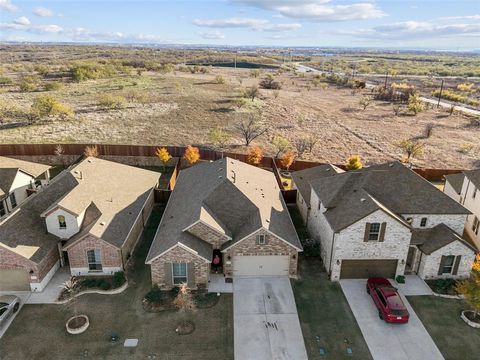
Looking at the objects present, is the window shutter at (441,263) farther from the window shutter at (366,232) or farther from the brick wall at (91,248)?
the brick wall at (91,248)

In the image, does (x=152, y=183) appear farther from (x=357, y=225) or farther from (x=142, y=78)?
(x=142, y=78)

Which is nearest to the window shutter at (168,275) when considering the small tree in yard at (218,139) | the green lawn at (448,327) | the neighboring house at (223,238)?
the neighboring house at (223,238)

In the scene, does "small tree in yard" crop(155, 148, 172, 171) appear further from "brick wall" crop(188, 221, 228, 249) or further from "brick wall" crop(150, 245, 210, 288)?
"brick wall" crop(150, 245, 210, 288)

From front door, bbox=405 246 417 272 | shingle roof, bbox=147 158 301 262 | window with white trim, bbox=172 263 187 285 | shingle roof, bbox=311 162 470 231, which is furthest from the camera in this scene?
front door, bbox=405 246 417 272

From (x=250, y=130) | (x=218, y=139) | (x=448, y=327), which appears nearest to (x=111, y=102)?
(x=250, y=130)

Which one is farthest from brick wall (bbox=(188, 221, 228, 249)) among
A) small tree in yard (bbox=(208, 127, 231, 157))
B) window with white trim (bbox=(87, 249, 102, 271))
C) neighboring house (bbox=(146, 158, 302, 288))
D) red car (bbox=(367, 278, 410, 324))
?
small tree in yard (bbox=(208, 127, 231, 157))

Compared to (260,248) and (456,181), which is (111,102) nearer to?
(260,248)

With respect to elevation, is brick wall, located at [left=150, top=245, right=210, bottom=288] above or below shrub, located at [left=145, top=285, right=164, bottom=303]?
above
